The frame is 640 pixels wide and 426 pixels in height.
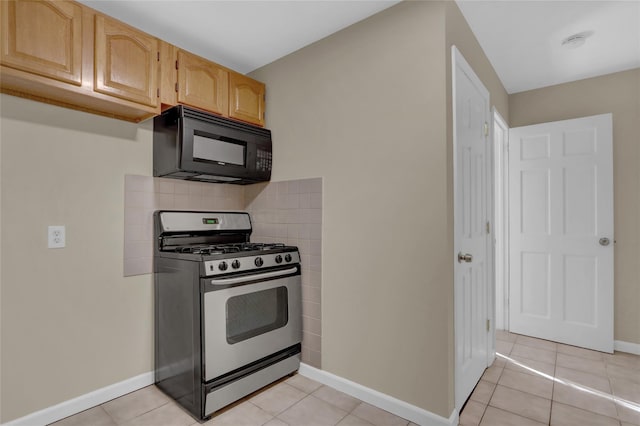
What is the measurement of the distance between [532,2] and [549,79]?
1.40 metres

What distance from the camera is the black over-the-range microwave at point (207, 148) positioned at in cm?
213

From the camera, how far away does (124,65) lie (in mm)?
1913

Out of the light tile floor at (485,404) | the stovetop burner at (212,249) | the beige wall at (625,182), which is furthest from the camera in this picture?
the beige wall at (625,182)

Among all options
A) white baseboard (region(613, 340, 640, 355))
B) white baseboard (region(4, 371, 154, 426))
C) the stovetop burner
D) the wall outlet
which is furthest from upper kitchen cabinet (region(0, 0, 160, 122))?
white baseboard (region(613, 340, 640, 355))

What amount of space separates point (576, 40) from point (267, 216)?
264 centimetres

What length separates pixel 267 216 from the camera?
2.70m

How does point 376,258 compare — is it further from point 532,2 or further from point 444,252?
point 532,2

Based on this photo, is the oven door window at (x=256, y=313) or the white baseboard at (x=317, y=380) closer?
the white baseboard at (x=317, y=380)

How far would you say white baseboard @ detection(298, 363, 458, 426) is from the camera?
176 centimetres

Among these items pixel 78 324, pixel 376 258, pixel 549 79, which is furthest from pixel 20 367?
pixel 549 79

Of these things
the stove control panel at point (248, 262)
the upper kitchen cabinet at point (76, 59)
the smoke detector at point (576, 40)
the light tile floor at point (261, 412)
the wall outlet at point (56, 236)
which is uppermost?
the smoke detector at point (576, 40)

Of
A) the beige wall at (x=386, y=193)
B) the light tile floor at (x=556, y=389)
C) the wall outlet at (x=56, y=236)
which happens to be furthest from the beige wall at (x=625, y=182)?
the wall outlet at (x=56, y=236)

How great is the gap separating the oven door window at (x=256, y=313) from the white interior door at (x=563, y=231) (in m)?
2.41

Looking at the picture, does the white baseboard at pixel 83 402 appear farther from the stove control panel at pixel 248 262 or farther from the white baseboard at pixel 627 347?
the white baseboard at pixel 627 347
